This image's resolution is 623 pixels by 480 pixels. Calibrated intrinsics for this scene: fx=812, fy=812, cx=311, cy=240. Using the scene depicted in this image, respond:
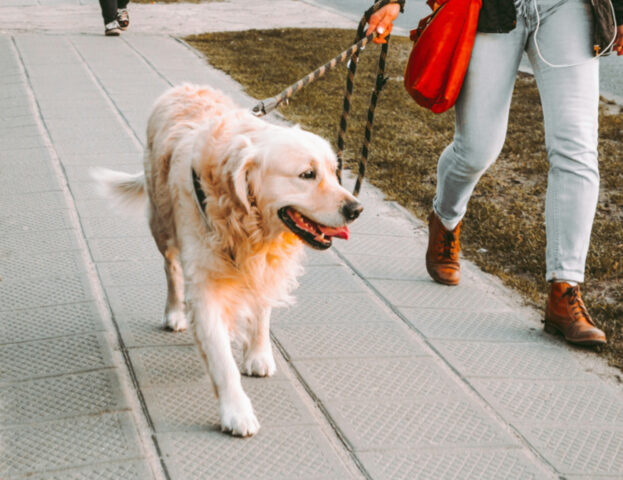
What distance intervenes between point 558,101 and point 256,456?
2.03 meters

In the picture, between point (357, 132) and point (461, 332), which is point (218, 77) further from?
point (461, 332)

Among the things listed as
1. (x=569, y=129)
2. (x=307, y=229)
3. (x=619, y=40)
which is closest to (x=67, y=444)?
(x=307, y=229)

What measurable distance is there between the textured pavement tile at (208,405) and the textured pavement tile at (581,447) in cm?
84

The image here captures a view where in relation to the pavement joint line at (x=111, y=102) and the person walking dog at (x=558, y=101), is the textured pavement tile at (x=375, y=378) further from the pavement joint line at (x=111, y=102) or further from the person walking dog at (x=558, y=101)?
the pavement joint line at (x=111, y=102)

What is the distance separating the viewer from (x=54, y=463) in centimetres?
265

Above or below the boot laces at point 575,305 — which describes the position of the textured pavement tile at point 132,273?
below

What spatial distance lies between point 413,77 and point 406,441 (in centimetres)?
178

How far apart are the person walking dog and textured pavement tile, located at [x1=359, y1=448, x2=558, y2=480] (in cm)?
100

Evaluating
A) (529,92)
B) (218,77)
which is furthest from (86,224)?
(529,92)

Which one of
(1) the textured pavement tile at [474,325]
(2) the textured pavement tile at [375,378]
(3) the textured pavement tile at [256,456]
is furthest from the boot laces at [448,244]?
(3) the textured pavement tile at [256,456]

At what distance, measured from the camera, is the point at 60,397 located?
3068 mm

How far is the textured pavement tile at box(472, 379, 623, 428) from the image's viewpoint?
10.1ft

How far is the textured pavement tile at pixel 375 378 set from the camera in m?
3.21

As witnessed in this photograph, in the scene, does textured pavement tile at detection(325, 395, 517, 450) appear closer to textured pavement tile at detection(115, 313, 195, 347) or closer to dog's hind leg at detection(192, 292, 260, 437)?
dog's hind leg at detection(192, 292, 260, 437)
